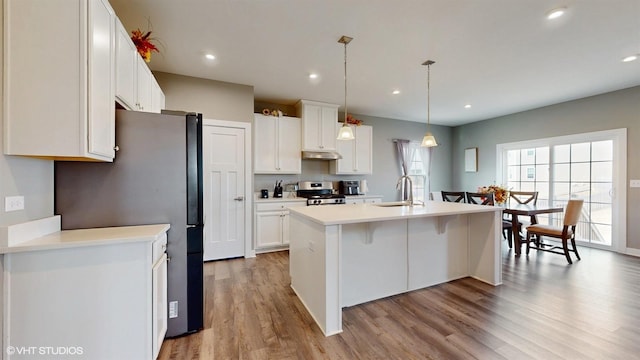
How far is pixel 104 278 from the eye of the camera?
1.42 m

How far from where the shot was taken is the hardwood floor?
1.75m

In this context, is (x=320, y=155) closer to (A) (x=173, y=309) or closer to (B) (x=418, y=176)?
(B) (x=418, y=176)

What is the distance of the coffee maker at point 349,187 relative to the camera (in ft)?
16.9

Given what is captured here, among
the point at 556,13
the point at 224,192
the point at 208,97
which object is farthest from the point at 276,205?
the point at 556,13

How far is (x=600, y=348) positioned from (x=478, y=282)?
1143mm

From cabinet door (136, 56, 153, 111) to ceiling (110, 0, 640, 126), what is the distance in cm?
36

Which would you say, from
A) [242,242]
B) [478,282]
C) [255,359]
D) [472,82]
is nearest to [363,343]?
[255,359]

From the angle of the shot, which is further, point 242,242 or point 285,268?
point 242,242

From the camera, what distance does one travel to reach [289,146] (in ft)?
14.6

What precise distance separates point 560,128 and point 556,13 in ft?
11.3

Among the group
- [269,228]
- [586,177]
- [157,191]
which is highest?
[586,177]

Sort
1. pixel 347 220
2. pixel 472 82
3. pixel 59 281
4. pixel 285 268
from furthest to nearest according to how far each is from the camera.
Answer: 1. pixel 472 82
2. pixel 285 268
3. pixel 347 220
4. pixel 59 281

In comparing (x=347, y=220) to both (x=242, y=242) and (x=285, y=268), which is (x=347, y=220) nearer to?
(x=285, y=268)

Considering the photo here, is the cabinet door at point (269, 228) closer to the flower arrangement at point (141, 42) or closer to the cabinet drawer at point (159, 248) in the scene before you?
the cabinet drawer at point (159, 248)
